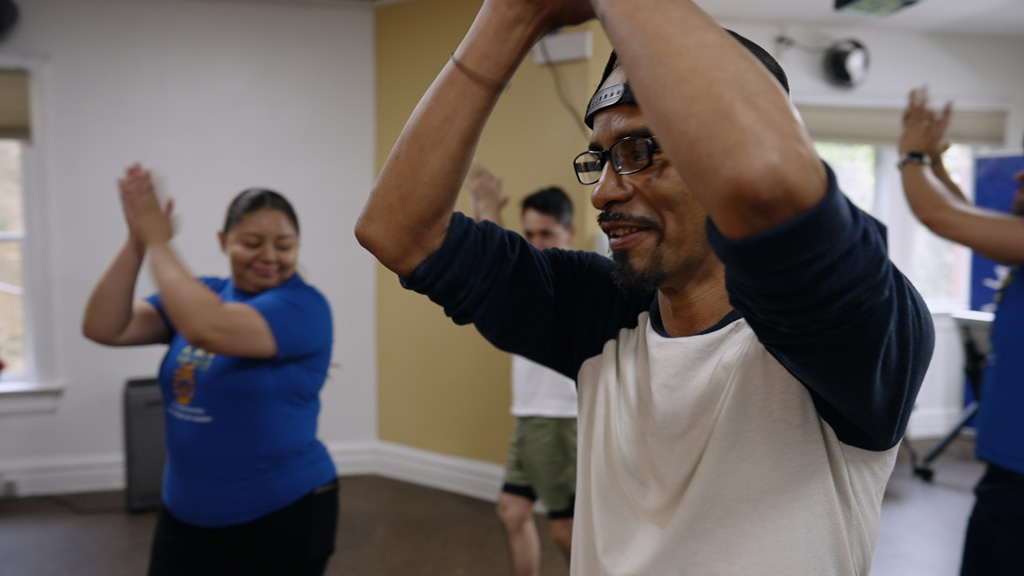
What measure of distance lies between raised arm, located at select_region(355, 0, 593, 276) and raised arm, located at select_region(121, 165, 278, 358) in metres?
1.04

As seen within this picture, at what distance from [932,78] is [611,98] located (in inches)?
209

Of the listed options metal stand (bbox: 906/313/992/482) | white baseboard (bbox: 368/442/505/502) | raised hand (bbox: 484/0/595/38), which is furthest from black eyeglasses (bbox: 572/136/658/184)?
metal stand (bbox: 906/313/992/482)

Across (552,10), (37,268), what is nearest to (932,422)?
(552,10)

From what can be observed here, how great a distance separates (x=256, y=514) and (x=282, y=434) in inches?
7.5

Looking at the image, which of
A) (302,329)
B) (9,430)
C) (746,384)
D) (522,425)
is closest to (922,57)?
(522,425)

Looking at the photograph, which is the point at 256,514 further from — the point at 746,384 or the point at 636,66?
the point at 636,66

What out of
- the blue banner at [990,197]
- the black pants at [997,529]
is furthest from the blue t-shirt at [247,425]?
the blue banner at [990,197]

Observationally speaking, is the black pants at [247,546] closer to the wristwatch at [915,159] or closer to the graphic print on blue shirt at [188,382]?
the graphic print on blue shirt at [188,382]

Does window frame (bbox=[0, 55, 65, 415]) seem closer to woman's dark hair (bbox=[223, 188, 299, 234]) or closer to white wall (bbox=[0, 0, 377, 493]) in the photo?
white wall (bbox=[0, 0, 377, 493])

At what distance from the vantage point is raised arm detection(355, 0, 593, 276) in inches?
26.7

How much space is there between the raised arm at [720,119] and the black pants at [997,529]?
150 centimetres

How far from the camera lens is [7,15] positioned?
12.5ft

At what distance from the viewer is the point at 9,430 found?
3957 mm

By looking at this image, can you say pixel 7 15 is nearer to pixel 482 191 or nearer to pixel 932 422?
pixel 482 191
